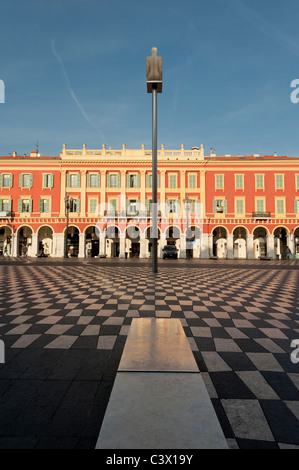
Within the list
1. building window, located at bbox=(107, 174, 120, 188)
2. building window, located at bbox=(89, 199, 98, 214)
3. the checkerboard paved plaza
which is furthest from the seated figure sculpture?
building window, located at bbox=(89, 199, 98, 214)

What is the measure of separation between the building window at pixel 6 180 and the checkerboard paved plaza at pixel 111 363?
27.7 metres

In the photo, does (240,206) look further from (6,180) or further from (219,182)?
(6,180)

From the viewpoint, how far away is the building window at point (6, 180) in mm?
29062

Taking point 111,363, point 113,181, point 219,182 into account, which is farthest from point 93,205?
point 111,363

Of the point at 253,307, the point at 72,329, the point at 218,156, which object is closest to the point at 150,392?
the point at 72,329

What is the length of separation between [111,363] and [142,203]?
27.1 meters

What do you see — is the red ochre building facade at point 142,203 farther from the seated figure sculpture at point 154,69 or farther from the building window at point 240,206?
the seated figure sculpture at point 154,69

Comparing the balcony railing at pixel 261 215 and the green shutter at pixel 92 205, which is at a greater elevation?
the green shutter at pixel 92 205

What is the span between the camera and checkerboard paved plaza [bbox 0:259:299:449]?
1819 millimetres

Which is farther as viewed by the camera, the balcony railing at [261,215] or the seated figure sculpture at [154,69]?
the balcony railing at [261,215]

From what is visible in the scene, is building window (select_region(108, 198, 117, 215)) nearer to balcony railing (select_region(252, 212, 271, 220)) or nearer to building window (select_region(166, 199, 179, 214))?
building window (select_region(166, 199, 179, 214))

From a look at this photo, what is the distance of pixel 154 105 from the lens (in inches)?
404

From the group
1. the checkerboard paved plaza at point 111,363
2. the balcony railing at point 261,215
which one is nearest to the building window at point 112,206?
the balcony railing at point 261,215

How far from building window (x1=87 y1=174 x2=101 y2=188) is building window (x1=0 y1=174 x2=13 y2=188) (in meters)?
9.32
